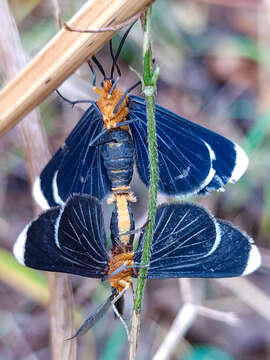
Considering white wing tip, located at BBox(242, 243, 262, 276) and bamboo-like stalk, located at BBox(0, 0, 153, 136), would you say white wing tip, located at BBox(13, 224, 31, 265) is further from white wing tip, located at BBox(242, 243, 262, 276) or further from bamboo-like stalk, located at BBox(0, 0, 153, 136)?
white wing tip, located at BBox(242, 243, 262, 276)

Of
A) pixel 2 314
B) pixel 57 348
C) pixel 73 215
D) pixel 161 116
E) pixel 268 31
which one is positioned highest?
pixel 268 31

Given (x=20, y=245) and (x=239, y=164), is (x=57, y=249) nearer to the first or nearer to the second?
(x=20, y=245)

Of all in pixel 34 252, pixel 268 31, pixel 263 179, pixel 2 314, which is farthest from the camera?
pixel 268 31

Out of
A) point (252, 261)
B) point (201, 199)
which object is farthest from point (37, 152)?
point (201, 199)

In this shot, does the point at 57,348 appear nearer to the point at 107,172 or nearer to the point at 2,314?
the point at 107,172

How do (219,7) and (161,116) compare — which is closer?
(161,116)

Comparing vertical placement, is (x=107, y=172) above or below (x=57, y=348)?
above

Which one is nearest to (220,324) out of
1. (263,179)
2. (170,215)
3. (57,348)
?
(263,179)

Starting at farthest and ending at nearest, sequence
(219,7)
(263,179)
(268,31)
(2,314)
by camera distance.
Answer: (219,7)
(268,31)
(263,179)
(2,314)

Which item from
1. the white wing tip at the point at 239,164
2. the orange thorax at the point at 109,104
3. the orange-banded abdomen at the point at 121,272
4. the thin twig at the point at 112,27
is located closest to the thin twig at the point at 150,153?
the thin twig at the point at 112,27
